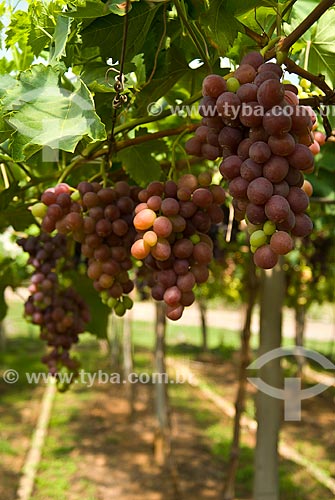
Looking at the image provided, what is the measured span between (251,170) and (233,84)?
13 cm

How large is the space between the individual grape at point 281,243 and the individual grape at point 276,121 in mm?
132

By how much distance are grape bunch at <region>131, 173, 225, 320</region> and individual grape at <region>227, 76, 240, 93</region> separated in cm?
22

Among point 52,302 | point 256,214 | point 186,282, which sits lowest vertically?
point 52,302

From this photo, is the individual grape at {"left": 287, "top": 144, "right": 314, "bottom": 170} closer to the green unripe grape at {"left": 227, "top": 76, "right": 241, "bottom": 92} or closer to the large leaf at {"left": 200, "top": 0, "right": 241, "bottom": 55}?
the green unripe grape at {"left": 227, "top": 76, "right": 241, "bottom": 92}

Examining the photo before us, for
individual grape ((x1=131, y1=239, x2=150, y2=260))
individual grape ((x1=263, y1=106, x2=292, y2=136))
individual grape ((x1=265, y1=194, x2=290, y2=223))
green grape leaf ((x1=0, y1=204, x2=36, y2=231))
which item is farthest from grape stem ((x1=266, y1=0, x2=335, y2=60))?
green grape leaf ((x1=0, y1=204, x2=36, y2=231))

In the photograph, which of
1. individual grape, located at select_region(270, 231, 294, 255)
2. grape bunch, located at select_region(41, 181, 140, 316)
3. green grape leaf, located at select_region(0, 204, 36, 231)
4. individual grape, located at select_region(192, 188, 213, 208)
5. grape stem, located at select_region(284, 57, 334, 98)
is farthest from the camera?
green grape leaf, located at select_region(0, 204, 36, 231)

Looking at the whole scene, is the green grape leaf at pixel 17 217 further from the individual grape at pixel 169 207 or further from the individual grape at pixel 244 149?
the individual grape at pixel 244 149

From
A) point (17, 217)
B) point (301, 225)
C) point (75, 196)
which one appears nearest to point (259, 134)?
point (301, 225)

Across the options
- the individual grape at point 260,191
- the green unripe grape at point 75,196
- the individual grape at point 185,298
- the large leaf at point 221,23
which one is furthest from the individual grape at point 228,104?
the green unripe grape at point 75,196

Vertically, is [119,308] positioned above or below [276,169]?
below

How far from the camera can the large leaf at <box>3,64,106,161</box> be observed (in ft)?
2.78

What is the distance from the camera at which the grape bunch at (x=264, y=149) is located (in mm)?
721

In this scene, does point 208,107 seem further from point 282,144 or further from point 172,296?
point 172,296

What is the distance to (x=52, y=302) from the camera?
63.7 inches
